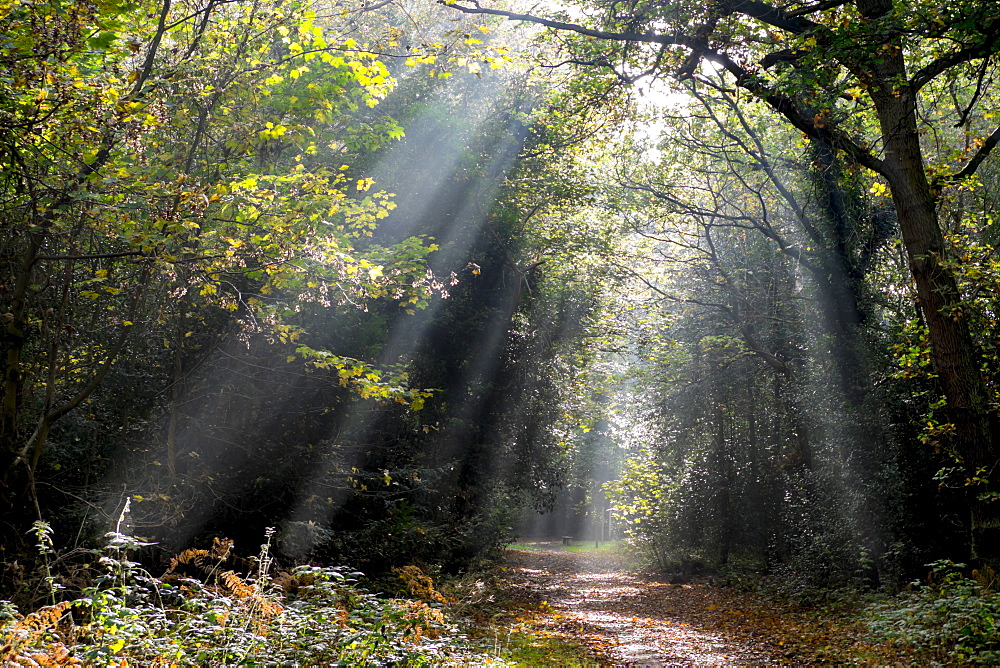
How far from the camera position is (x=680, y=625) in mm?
10992

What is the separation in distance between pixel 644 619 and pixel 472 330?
714cm

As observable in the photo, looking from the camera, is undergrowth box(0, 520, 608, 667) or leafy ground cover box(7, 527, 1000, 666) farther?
leafy ground cover box(7, 527, 1000, 666)

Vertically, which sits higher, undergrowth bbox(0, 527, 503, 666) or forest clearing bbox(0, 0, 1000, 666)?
forest clearing bbox(0, 0, 1000, 666)

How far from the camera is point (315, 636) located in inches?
196

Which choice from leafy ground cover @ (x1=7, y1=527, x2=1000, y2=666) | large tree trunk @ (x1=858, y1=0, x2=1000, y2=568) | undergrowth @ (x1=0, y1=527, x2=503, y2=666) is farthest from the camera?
large tree trunk @ (x1=858, y1=0, x2=1000, y2=568)

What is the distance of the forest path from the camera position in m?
8.18

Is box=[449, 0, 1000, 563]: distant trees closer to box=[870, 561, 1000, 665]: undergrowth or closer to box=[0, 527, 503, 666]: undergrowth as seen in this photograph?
box=[870, 561, 1000, 665]: undergrowth

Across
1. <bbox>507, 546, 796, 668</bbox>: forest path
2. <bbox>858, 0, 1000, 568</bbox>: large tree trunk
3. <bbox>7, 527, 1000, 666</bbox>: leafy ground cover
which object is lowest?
<bbox>507, 546, 796, 668</bbox>: forest path

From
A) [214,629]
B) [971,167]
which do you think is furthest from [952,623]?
[214,629]

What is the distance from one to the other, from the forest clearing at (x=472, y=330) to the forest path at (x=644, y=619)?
0.12 m

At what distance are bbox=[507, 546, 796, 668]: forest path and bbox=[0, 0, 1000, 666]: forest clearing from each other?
0.12 meters

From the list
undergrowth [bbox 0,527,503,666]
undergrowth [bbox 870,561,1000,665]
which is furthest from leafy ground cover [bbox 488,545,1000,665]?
undergrowth [bbox 0,527,503,666]

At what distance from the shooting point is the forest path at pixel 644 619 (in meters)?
8.18

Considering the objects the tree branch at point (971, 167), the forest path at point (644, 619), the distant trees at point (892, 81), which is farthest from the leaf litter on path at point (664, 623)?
the tree branch at point (971, 167)
